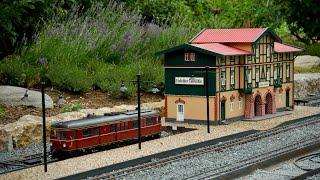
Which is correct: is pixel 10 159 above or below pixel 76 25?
below

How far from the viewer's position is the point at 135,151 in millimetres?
18484

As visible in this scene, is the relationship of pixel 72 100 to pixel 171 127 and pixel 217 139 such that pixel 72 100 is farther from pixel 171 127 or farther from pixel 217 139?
pixel 217 139

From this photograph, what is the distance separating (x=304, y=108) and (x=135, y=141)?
10.4 m

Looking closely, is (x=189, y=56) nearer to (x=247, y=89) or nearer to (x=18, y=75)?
(x=247, y=89)

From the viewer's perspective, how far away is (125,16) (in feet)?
105

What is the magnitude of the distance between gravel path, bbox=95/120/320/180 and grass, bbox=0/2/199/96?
A: 703 centimetres

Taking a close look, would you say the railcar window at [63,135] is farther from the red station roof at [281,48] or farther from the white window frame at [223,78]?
the red station roof at [281,48]

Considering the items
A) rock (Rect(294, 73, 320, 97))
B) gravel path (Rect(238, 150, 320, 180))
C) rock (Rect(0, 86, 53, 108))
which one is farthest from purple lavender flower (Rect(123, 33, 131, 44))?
gravel path (Rect(238, 150, 320, 180))

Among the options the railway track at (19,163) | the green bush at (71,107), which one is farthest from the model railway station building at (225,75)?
the railway track at (19,163)

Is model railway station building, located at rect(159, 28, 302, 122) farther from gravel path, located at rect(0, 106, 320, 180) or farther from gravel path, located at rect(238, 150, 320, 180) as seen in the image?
gravel path, located at rect(238, 150, 320, 180)

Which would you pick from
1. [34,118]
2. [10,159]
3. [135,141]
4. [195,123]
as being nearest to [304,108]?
[195,123]

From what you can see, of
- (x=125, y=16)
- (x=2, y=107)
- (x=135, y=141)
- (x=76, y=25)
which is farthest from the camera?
(x=125, y=16)

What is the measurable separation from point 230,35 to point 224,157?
7.37 meters

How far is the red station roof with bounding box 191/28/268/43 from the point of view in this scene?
23.7 metres
